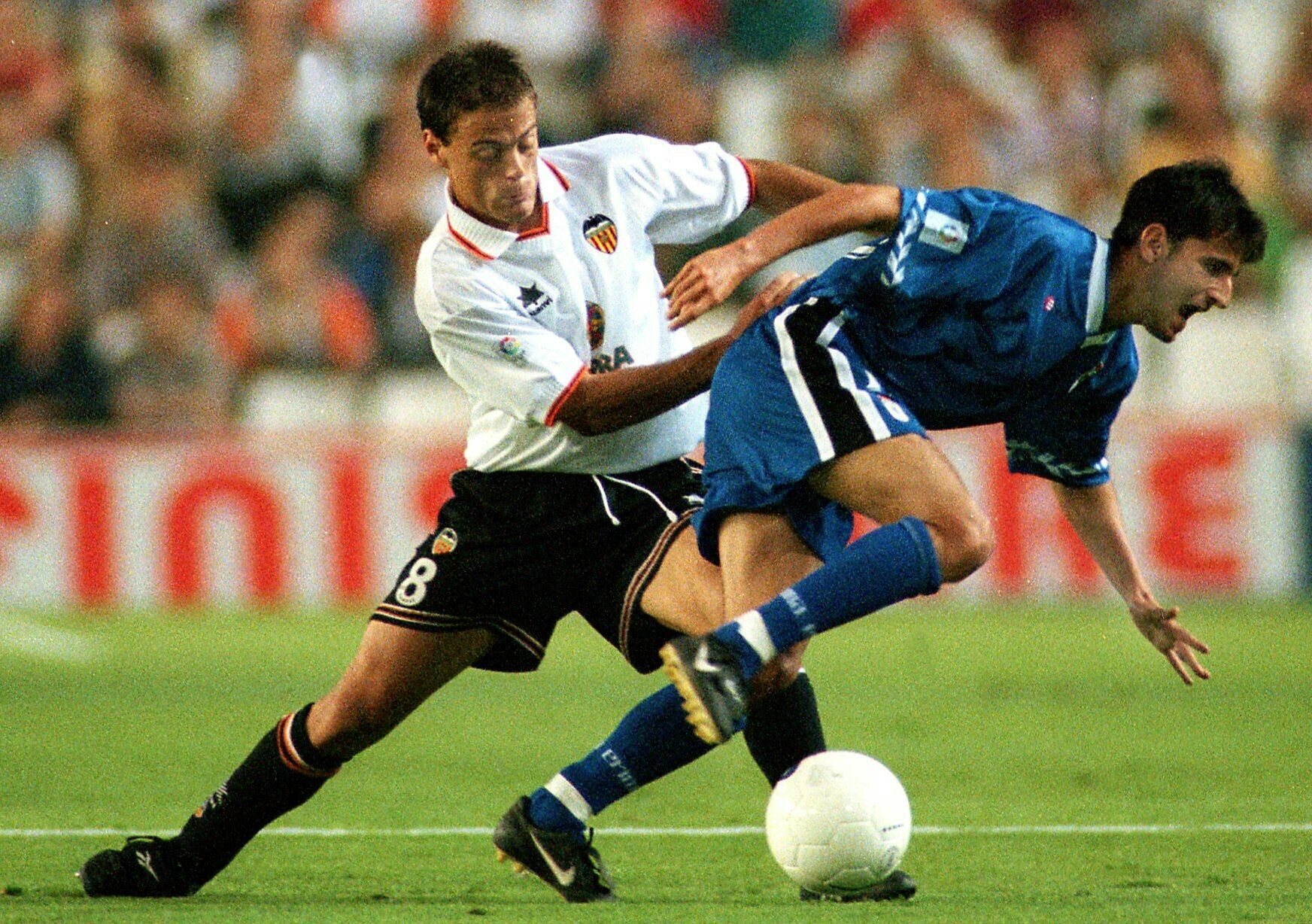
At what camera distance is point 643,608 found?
183 inches

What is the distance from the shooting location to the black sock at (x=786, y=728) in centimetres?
466

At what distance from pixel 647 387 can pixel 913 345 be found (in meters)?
0.59

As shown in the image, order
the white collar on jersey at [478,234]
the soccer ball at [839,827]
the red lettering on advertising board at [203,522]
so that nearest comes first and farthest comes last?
the soccer ball at [839,827] < the white collar on jersey at [478,234] < the red lettering on advertising board at [203,522]

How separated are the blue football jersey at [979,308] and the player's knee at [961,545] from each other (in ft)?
1.48

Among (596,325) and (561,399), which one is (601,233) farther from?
(561,399)

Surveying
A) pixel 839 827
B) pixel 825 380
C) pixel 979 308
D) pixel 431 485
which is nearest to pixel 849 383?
pixel 825 380

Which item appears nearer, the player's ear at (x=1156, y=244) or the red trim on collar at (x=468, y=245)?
the player's ear at (x=1156, y=244)

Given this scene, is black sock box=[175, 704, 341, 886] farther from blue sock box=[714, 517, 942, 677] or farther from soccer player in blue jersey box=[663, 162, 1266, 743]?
blue sock box=[714, 517, 942, 677]

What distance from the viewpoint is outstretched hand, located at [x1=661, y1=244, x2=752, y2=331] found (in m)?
4.09

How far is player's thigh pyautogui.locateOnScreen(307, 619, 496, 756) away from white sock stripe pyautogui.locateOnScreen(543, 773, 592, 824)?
13.6 inches

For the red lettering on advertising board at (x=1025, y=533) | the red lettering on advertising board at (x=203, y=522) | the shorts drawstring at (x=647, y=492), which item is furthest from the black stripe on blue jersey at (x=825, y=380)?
the red lettering on advertising board at (x=203, y=522)

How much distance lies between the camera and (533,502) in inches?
188

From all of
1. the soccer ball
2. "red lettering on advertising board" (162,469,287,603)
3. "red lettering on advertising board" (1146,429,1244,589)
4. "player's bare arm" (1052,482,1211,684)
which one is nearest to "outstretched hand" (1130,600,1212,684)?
"player's bare arm" (1052,482,1211,684)

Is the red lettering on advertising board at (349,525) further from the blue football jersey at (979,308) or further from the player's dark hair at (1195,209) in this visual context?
the player's dark hair at (1195,209)
